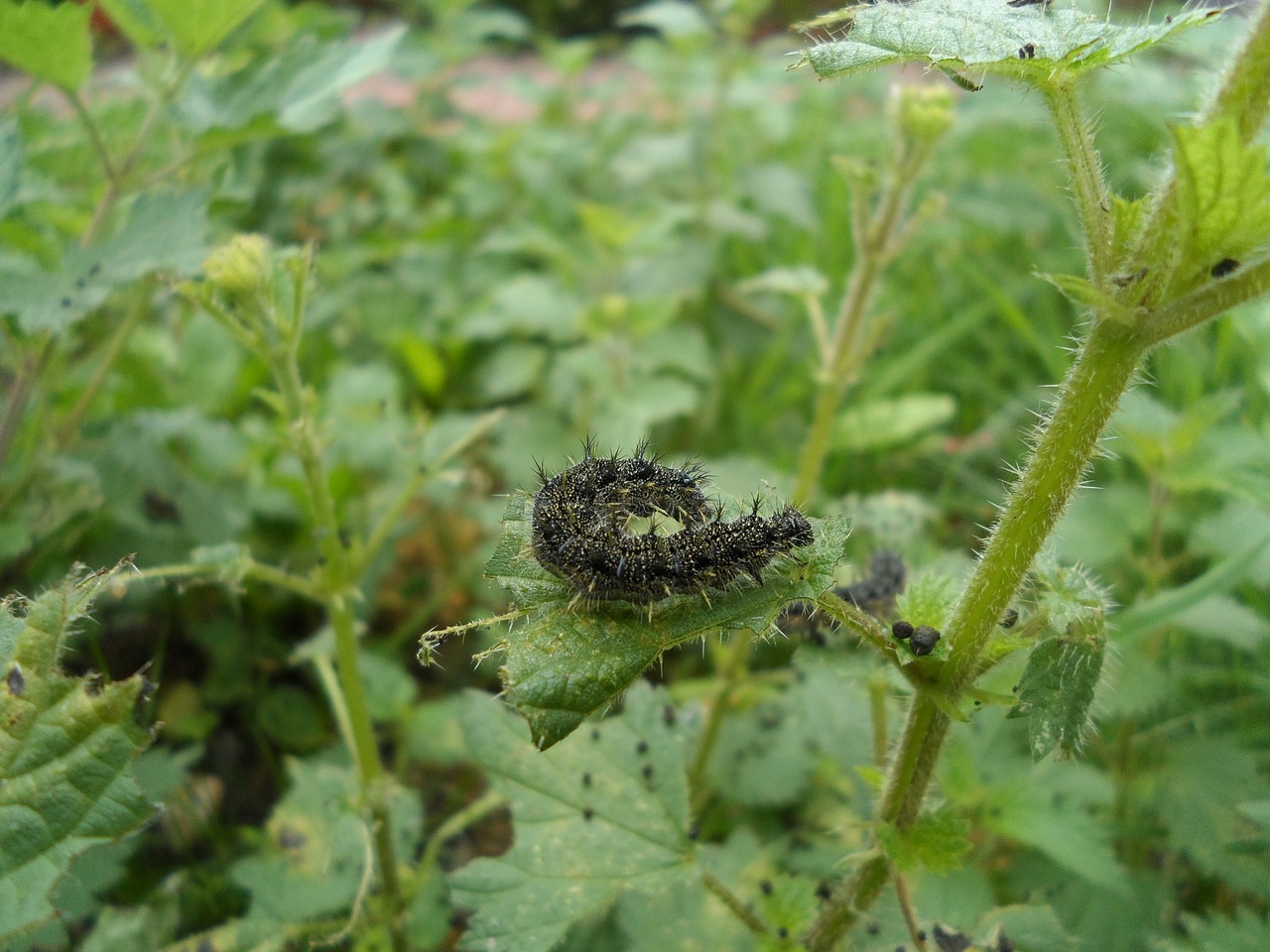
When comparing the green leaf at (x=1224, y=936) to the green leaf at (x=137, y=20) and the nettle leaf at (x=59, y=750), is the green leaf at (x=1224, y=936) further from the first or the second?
the green leaf at (x=137, y=20)

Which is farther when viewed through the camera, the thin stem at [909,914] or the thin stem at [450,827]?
the thin stem at [450,827]

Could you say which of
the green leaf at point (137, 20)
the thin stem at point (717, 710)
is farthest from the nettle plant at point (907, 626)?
the green leaf at point (137, 20)

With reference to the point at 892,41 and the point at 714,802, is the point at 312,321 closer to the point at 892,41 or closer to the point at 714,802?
the point at 714,802

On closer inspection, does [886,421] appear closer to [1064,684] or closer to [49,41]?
[1064,684]

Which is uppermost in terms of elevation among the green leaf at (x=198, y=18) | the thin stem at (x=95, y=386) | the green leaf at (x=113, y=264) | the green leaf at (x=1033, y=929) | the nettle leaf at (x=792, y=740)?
the green leaf at (x=198, y=18)

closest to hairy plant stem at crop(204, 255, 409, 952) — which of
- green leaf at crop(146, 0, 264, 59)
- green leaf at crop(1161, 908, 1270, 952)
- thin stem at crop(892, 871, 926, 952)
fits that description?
green leaf at crop(146, 0, 264, 59)

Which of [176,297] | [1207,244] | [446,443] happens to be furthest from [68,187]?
[1207,244]
